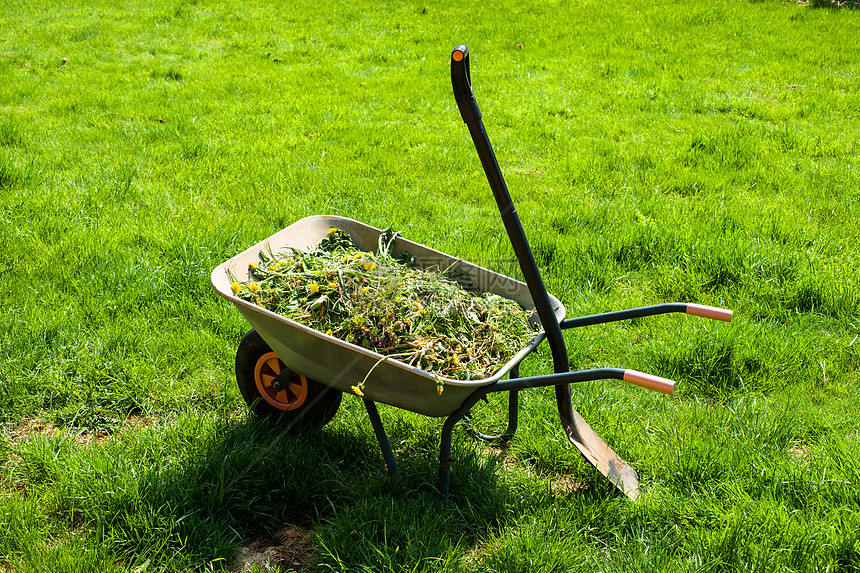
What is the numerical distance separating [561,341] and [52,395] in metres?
2.39

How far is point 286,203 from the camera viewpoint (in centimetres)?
490

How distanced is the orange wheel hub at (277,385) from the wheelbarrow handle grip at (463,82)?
1304 millimetres

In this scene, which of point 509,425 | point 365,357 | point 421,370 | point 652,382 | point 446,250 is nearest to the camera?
point 652,382

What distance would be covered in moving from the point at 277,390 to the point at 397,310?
702 millimetres

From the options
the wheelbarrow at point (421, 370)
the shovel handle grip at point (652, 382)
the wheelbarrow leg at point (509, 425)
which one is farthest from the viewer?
the wheelbarrow leg at point (509, 425)

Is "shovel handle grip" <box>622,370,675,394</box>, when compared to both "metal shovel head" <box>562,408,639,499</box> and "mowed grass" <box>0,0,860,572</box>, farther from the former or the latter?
"mowed grass" <box>0,0,860,572</box>

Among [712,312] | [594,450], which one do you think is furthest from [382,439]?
[712,312]

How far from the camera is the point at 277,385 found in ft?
9.44

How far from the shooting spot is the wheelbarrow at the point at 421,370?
2279 mm

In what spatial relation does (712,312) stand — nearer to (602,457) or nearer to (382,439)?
(602,457)

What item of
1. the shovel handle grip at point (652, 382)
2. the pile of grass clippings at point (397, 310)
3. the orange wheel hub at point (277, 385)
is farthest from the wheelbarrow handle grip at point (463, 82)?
the orange wheel hub at point (277, 385)

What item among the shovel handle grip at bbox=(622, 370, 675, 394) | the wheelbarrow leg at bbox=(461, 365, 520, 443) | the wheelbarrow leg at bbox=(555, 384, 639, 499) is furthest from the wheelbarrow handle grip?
the wheelbarrow leg at bbox=(461, 365, 520, 443)

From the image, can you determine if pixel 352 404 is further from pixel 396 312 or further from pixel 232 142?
pixel 232 142

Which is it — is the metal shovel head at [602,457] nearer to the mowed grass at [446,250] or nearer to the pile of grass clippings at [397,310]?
the mowed grass at [446,250]
